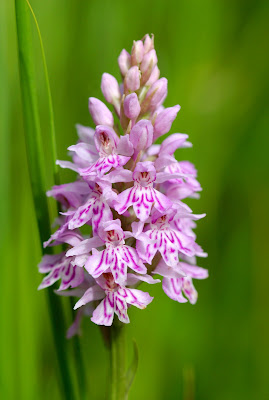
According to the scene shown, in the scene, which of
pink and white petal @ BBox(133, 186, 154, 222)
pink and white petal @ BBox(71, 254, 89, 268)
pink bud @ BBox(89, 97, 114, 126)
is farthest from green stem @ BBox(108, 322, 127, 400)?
pink bud @ BBox(89, 97, 114, 126)

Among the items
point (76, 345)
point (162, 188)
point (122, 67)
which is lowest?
point (76, 345)

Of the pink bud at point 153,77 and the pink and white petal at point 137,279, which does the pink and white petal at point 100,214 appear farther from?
the pink bud at point 153,77

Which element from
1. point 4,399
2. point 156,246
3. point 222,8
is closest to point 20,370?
point 4,399

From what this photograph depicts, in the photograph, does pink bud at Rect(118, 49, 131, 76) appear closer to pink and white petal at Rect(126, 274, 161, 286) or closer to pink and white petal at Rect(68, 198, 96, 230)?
pink and white petal at Rect(68, 198, 96, 230)

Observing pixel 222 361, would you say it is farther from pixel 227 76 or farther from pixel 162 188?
pixel 227 76

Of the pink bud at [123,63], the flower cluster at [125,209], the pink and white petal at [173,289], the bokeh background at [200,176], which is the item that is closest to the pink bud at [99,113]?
the flower cluster at [125,209]

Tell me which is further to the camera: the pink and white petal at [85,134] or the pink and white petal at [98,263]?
the pink and white petal at [85,134]
